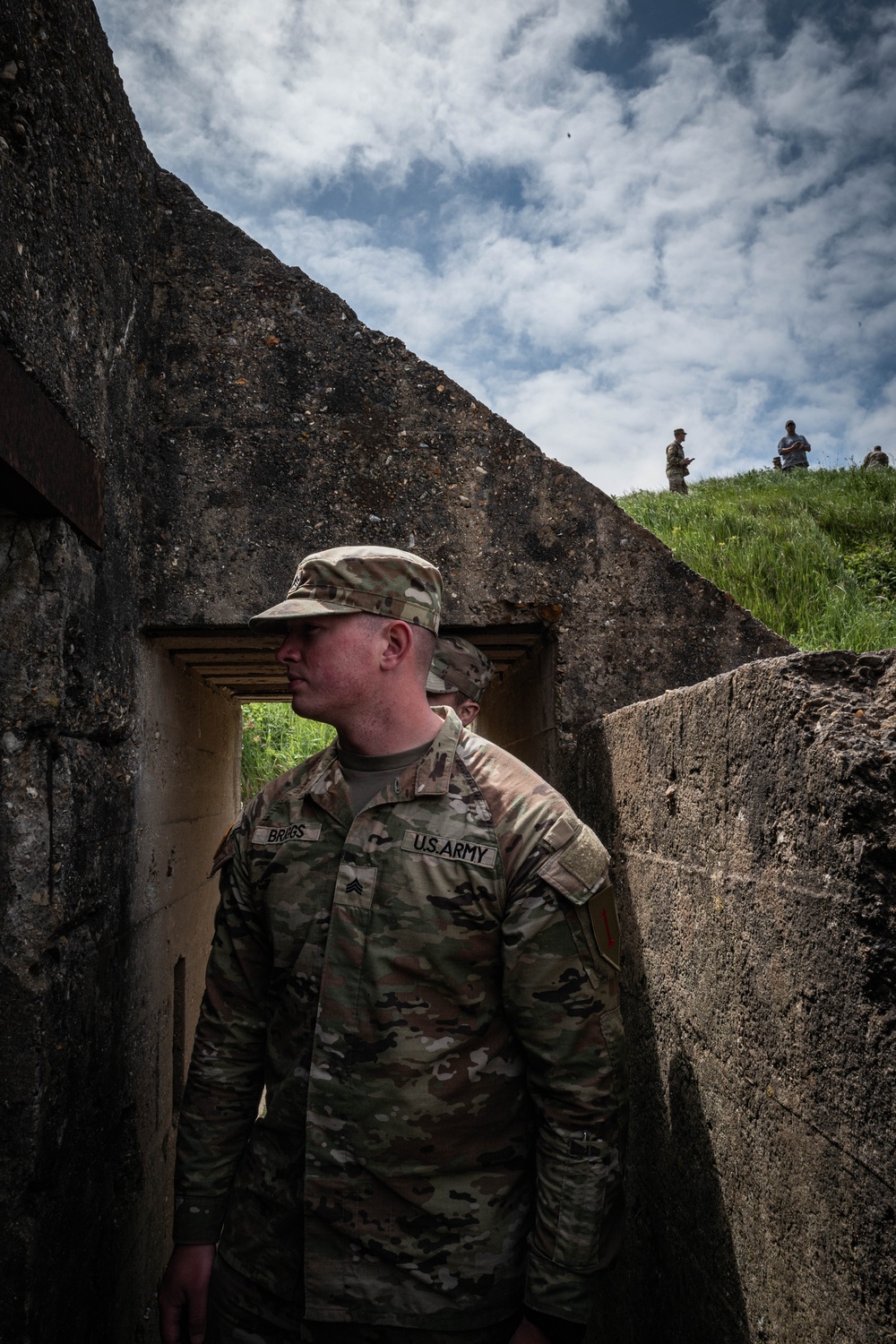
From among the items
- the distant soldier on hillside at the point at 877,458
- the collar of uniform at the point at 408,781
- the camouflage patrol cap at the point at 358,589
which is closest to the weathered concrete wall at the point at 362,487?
the camouflage patrol cap at the point at 358,589

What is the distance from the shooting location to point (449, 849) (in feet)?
5.59

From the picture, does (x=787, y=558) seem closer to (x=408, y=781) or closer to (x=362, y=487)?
(x=362, y=487)

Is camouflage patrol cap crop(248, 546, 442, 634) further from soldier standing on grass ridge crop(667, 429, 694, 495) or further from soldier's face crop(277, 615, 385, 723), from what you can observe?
soldier standing on grass ridge crop(667, 429, 694, 495)

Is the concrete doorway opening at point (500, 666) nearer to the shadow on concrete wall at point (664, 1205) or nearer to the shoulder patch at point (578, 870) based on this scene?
the shadow on concrete wall at point (664, 1205)

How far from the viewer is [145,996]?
2.85m

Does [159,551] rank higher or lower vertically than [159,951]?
higher

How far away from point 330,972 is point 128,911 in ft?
3.99

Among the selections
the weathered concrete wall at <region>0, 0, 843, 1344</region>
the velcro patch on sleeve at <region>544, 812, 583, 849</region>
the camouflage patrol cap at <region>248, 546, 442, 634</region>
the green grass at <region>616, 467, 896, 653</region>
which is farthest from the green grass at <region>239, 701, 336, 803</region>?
the velcro patch on sleeve at <region>544, 812, 583, 849</region>

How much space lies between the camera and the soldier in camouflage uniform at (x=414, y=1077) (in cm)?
160

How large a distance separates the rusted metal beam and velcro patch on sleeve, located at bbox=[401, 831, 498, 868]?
1.08 meters

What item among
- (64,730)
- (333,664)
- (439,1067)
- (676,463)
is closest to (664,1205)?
(439,1067)

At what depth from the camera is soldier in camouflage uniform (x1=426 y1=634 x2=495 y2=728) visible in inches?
125

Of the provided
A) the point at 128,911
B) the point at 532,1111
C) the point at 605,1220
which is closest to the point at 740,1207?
the point at 605,1220

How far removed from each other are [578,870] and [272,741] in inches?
331
